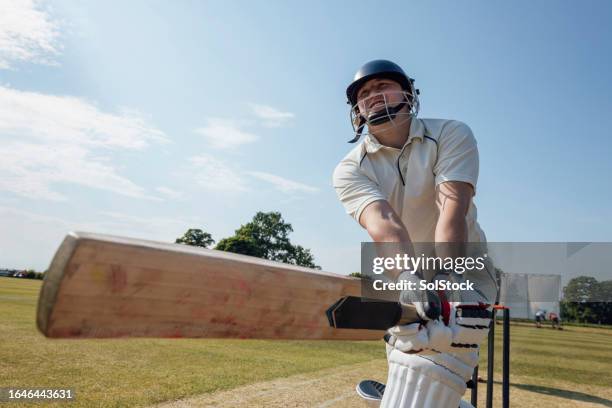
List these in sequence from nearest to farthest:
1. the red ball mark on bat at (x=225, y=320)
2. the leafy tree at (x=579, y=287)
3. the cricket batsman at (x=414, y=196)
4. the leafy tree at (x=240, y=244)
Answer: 1. the red ball mark on bat at (x=225, y=320)
2. the cricket batsman at (x=414, y=196)
3. the leafy tree at (x=579, y=287)
4. the leafy tree at (x=240, y=244)

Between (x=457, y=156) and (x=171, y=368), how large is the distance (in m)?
3.56

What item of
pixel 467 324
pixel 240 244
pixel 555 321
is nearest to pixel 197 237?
pixel 240 244

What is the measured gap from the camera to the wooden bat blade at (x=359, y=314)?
3.73 ft

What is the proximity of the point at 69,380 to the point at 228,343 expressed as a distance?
10.8 feet

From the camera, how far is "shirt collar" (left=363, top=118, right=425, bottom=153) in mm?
2152

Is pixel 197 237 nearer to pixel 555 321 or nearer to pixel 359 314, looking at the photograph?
pixel 555 321

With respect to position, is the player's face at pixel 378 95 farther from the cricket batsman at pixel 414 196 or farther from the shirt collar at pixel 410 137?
the shirt collar at pixel 410 137

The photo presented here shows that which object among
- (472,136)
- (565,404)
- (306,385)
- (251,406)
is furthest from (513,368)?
(472,136)

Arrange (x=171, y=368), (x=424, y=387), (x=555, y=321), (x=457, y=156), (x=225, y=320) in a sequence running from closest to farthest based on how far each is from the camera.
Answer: (x=225, y=320)
(x=424, y=387)
(x=457, y=156)
(x=171, y=368)
(x=555, y=321)

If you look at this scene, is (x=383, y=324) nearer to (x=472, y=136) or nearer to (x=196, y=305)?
(x=196, y=305)

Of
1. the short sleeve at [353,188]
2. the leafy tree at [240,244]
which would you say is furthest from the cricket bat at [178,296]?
the leafy tree at [240,244]

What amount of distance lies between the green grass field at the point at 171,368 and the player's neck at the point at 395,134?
2389 mm

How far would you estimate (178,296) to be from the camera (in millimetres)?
890

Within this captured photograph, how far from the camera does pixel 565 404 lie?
4.33 metres
